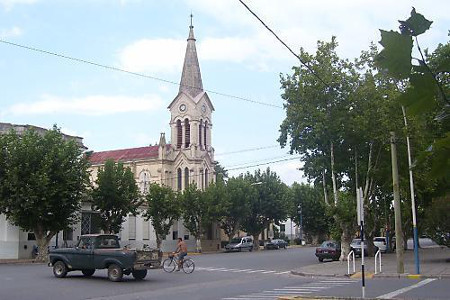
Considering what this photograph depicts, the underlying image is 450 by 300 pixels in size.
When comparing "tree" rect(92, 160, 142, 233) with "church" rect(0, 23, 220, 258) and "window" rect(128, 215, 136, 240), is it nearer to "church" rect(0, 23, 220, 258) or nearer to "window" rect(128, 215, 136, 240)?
"window" rect(128, 215, 136, 240)

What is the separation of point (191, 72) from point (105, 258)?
55.0 meters

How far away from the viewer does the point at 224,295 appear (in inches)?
707

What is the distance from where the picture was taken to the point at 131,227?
58.2m

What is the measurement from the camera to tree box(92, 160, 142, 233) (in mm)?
47781

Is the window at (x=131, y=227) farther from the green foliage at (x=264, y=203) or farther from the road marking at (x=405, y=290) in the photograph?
the road marking at (x=405, y=290)

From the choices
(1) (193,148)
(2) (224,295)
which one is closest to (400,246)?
(2) (224,295)

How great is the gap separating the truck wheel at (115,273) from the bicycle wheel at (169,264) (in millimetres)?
6792

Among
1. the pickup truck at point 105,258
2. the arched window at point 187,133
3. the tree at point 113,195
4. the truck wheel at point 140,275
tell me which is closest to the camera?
the pickup truck at point 105,258

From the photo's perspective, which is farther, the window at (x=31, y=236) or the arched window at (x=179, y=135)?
the arched window at (x=179, y=135)

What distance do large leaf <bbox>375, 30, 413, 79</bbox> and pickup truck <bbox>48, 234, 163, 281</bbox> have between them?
21408mm

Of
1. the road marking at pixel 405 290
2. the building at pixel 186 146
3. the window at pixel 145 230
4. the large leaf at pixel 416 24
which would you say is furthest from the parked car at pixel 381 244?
the large leaf at pixel 416 24

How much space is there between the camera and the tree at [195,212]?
61.3 m

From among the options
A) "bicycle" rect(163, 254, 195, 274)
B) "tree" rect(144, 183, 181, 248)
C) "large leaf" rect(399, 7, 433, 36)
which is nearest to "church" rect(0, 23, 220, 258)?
"tree" rect(144, 183, 181, 248)

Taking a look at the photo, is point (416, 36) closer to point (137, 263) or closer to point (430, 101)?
point (430, 101)
